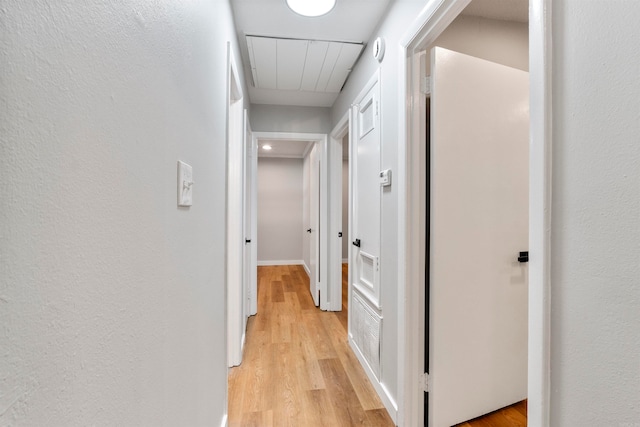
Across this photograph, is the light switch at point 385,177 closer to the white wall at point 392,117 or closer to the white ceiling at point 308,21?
the white wall at point 392,117

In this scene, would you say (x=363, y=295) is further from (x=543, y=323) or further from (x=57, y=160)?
(x=57, y=160)

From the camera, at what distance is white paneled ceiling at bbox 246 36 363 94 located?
2197 millimetres

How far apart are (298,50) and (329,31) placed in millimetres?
330

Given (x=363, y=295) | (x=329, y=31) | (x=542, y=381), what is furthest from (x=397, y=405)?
(x=329, y=31)

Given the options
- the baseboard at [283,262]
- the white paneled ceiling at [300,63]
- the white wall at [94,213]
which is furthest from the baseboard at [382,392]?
the baseboard at [283,262]

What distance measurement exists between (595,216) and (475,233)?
92cm

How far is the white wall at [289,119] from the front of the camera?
10.9 feet

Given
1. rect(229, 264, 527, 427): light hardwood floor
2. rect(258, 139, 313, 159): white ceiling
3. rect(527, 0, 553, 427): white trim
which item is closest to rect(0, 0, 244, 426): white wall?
rect(527, 0, 553, 427): white trim

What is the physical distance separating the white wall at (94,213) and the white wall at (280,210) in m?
5.31

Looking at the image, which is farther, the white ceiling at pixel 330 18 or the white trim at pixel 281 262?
the white trim at pixel 281 262

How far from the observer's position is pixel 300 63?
2.46 m

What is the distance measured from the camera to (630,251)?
23.6 inches

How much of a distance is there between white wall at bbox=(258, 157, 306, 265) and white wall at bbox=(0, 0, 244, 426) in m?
5.31

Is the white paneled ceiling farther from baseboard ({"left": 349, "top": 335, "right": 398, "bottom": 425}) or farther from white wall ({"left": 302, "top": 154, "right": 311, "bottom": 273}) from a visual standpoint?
baseboard ({"left": 349, "top": 335, "right": 398, "bottom": 425})
